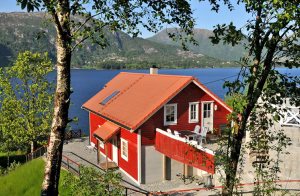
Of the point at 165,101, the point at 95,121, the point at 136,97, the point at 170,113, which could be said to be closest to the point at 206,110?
the point at 170,113

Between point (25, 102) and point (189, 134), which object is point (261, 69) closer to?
point (189, 134)

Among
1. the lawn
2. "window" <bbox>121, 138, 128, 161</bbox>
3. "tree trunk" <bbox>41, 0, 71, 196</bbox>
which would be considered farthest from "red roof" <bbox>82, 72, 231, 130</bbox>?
"tree trunk" <bbox>41, 0, 71, 196</bbox>

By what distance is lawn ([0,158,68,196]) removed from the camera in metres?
19.3

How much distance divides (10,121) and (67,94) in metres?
23.9

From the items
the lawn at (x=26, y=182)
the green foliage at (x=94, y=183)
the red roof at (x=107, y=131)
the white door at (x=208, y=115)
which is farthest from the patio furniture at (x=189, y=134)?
the green foliage at (x=94, y=183)

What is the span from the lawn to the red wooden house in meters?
4.49

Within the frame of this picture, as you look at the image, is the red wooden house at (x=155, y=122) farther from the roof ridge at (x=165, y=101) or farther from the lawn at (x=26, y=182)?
the lawn at (x=26, y=182)

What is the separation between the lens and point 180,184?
66.7 ft

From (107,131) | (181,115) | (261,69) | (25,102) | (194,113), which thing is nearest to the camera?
(261,69)

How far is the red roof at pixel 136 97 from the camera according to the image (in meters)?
21.5

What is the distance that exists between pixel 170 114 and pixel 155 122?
1405mm

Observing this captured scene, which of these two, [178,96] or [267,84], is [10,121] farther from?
[267,84]

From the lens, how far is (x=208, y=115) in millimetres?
24453

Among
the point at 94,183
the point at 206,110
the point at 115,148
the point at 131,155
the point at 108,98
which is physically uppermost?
the point at 108,98
